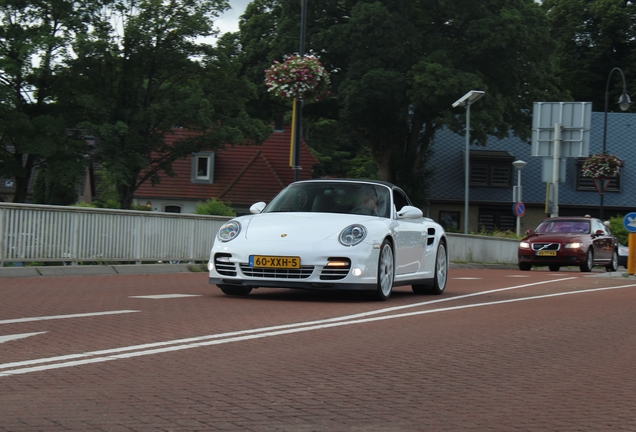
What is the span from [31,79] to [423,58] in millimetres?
16915

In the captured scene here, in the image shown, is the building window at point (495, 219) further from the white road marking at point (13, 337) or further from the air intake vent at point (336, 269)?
the white road marking at point (13, 337)

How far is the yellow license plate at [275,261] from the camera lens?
1141 centimetres

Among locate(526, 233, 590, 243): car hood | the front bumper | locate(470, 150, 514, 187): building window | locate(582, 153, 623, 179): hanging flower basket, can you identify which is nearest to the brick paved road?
the front bumper

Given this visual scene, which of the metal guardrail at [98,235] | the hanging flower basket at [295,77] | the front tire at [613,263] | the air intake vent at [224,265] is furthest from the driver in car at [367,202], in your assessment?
the front tire at [613,263]

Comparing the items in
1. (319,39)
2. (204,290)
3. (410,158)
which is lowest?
(204,290)

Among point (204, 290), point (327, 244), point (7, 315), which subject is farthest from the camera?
point (204, 290)

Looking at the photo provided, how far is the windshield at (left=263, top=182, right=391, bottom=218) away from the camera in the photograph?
12547mm

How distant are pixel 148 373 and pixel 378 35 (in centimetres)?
4111

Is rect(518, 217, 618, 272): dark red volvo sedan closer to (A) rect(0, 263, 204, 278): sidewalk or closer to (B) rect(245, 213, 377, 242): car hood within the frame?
(A) rect(0, 263, 204, 278): sidewalk

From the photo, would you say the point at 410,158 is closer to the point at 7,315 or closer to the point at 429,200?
the point at 429,200

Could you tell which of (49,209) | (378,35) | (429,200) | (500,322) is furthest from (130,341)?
(429,200)

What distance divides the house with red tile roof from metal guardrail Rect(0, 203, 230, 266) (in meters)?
37.5

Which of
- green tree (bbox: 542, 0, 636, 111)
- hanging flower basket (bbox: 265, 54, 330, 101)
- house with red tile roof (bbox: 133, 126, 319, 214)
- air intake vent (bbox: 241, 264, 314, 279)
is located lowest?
air intake vent (bbox: 241, 264, 314, 279)

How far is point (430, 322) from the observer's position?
994 cm
